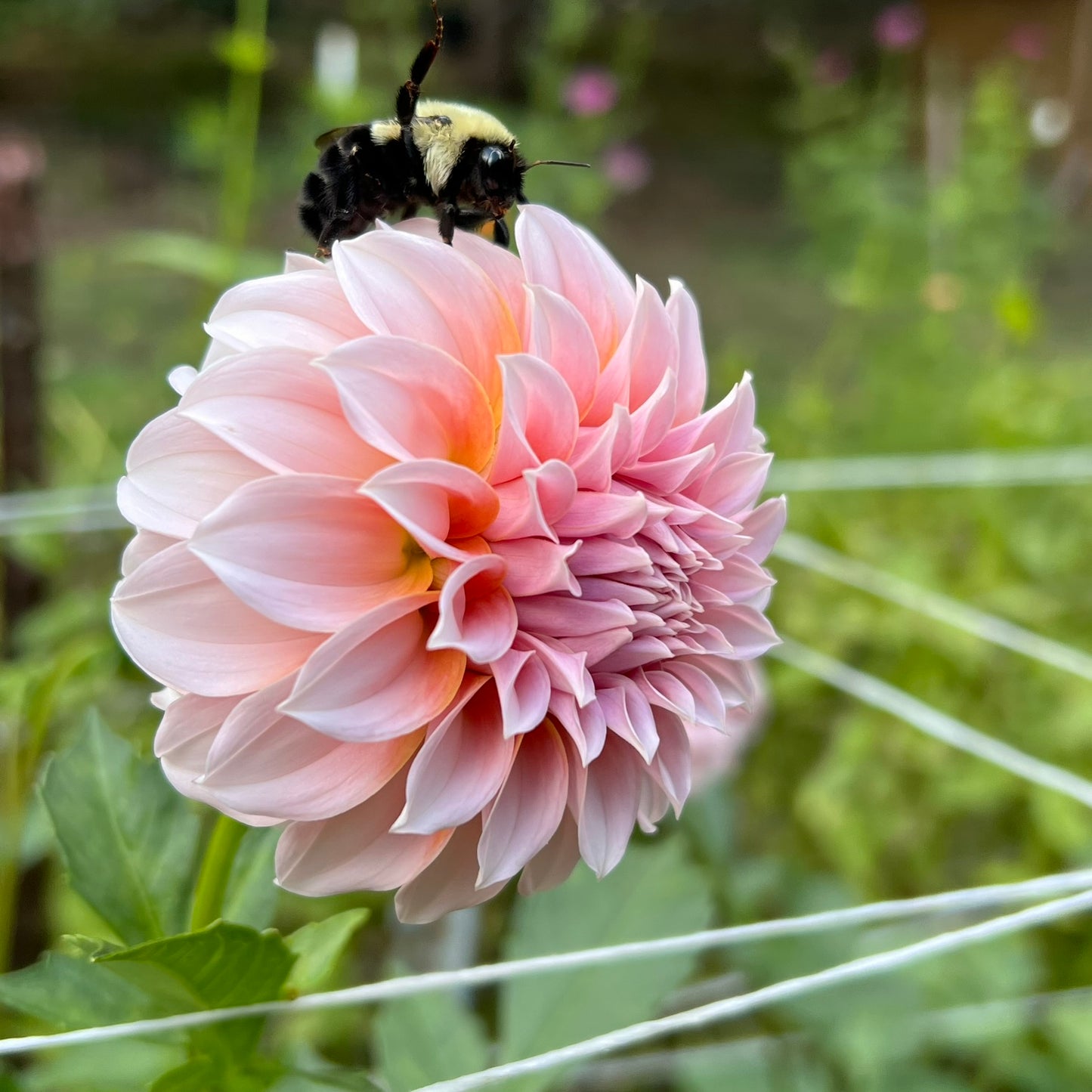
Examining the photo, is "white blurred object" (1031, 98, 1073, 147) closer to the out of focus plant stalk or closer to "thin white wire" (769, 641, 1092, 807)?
"thin white wire" (769, 641, 1092, 807)

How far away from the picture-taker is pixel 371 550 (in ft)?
1.31

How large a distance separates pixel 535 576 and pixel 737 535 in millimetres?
93

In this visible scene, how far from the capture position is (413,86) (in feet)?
1.77

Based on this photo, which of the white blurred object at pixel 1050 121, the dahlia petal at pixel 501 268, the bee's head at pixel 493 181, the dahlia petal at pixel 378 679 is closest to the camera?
the dahlia petal at pixel 378 679

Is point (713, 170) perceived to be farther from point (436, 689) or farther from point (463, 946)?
point (436, 689)

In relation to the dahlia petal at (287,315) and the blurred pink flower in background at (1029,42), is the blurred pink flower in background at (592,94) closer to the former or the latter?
the blurred pink flower in background at (1029,42)

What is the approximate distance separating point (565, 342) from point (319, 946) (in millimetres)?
328

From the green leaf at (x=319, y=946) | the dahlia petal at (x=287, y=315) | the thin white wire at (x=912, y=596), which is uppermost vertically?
the dahlia petal at (x=287, y=315)

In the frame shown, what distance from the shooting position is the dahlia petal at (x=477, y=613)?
0.36 metres

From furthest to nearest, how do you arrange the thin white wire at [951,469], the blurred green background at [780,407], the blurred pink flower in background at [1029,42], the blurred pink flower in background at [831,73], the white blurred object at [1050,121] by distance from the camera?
the blurred pink flower in background at [1029,42], the blurred pink flower in background at [831,73], the white blurred object at [1050,121], the thin white wire at [951,469], the blurred green background at [780,407]

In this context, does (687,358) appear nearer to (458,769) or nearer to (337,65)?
(458,769)

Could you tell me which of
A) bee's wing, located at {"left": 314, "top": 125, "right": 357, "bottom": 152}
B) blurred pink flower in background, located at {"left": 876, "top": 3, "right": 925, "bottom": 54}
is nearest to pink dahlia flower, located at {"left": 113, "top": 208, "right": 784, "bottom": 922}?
bee's wing, located at {"left": 314, "top": 125, "right": 357, "bottom": 152}

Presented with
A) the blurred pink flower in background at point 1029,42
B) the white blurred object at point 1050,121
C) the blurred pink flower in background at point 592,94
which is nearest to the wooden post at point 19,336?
the blurred pink flower in background at point 592,94

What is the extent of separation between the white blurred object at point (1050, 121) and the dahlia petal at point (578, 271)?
9.33 ft
